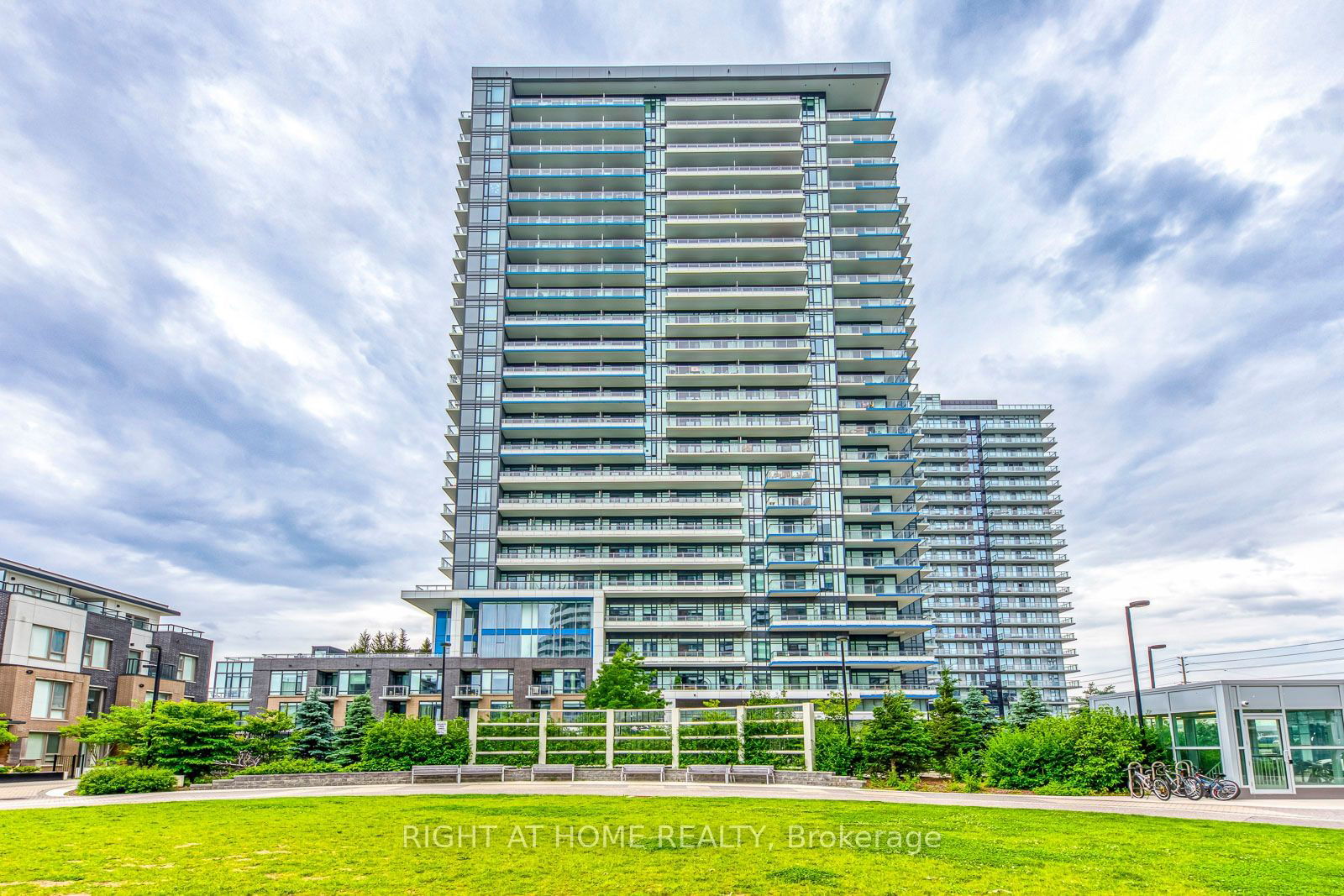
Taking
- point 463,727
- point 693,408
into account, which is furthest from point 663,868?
point 693,408

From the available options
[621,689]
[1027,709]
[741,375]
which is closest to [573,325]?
[741,375]

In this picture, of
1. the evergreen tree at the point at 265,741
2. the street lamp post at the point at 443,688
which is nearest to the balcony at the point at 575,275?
the street lamp post at the point at 443,688

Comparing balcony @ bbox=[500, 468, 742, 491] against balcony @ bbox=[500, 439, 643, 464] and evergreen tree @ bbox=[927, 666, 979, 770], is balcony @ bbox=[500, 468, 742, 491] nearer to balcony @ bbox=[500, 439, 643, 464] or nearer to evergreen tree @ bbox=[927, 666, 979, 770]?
balcony @ bbox=[500, 439, 643, 464]

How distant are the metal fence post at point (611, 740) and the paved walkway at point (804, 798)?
59.9 inches

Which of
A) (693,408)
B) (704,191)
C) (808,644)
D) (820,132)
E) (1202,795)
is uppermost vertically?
(820,132)

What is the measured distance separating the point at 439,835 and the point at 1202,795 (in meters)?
21.2

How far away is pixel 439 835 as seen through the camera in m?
15.2

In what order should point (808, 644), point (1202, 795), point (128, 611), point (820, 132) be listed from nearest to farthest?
1. point (1202, 795)
2. point (128, 611)
3. point (808, 644)
4. point (820, 132)

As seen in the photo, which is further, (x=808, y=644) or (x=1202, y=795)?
(x=808, y=644)

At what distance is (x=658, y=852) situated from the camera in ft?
43.2

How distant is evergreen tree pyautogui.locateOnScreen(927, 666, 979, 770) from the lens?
33.8 m

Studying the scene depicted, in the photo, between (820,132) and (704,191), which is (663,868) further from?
(820,132)

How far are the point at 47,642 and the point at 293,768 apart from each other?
1064 inches

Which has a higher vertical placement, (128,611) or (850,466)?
(850,466)
